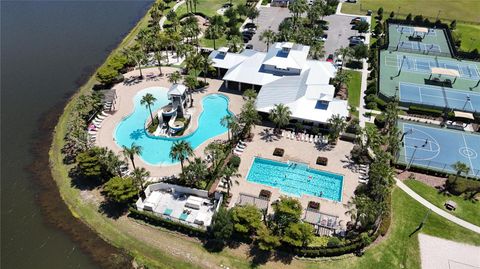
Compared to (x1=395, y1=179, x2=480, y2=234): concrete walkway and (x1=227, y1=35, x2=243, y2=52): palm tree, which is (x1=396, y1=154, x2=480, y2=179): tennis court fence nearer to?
(x1=395, y1=179, x2=480, y2=234): concrete walkway

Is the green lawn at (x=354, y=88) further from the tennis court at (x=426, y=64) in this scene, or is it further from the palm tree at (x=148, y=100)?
the palm tree at (x=148, y=100)

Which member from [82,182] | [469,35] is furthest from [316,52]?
[82,182]

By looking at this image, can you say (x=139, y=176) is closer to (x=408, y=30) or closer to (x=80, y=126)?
(x=80, y=126)

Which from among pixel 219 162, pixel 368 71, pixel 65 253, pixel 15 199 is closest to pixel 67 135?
pixel 15 199

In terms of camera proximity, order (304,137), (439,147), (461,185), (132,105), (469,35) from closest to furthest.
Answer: (461,185) → (439,147) → (304,137) → (132,105) → (469,35)

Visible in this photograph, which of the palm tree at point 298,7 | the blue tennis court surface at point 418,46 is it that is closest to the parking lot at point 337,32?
the palm tree at point 298,7

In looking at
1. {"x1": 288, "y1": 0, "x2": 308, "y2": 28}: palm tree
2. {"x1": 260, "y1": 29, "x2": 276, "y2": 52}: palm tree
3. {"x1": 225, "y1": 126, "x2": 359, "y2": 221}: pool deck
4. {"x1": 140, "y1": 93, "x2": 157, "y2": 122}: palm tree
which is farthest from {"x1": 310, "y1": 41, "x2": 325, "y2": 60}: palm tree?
{"x1": 140, "y1": 93, "x2": 157, "y2": 122}: palm tree
